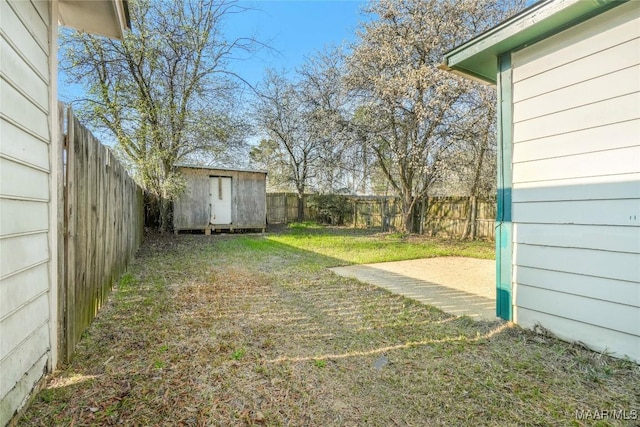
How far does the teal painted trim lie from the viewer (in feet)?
9.83

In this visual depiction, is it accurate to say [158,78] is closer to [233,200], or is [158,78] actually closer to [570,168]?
[233,200]

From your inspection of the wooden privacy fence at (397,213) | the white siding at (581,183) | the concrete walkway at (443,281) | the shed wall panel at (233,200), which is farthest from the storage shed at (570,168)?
the shed wall panel at (233,200)

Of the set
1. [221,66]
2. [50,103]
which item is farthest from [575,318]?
[221,66]

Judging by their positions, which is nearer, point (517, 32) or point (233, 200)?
point (517, 32)

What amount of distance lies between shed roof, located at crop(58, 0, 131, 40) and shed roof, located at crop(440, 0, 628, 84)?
3.01 metres

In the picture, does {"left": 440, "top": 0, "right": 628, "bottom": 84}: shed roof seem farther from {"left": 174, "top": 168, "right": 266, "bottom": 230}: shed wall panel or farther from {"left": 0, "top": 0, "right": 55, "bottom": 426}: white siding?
{"left": 174, "top": 168, "right": 266, "bottom": 230}: shed wall panel

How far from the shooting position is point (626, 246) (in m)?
2.22

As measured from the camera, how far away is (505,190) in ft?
9.98

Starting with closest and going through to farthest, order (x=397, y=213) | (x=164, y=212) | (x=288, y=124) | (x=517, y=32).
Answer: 1. (x=517, y=32)
2. (x=164, y=212)
3. (x=397, y=213)
4. (x=288, y=124)

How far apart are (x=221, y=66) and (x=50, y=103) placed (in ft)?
25.1

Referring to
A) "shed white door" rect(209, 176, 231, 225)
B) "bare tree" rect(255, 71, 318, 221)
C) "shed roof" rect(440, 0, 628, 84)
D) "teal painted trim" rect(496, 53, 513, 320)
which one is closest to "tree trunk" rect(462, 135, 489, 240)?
"bare tree" rect(255, 71, 318, 221)

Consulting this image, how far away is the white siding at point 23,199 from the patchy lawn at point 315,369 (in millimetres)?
262
